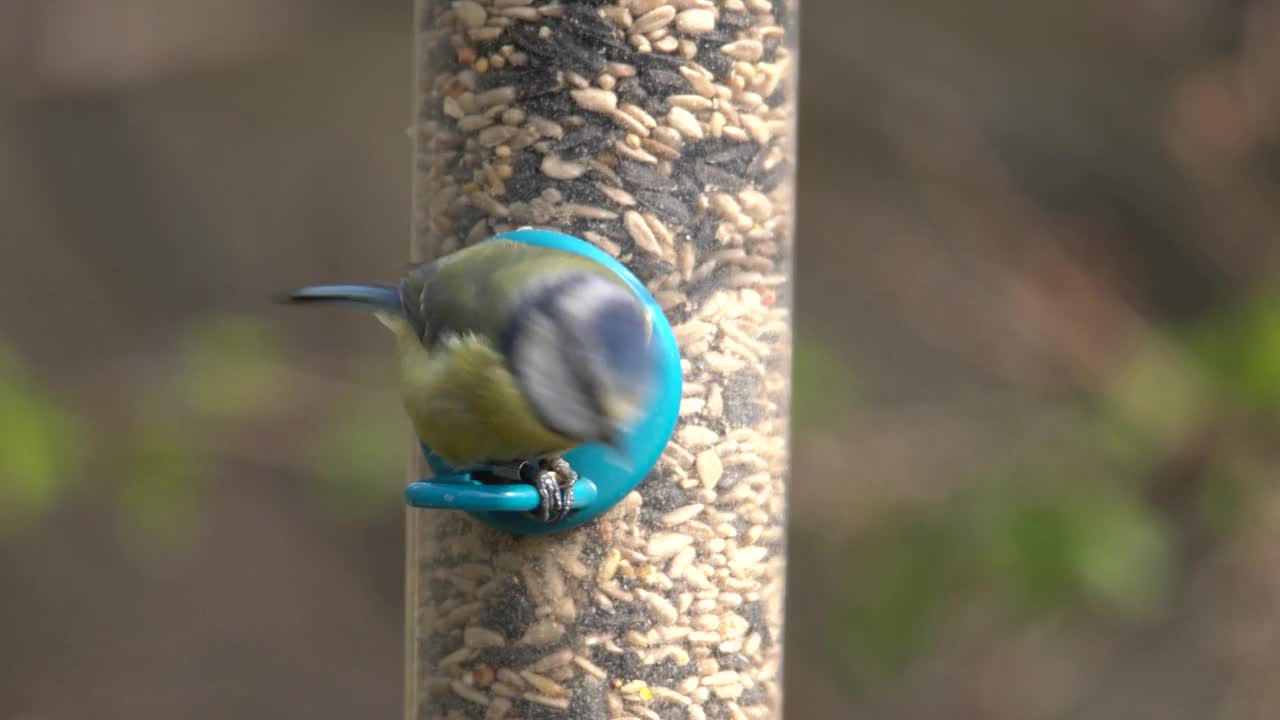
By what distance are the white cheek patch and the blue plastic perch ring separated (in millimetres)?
208

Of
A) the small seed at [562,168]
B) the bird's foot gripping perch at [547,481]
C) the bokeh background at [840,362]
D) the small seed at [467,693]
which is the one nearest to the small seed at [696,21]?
the small seed at [562,168]

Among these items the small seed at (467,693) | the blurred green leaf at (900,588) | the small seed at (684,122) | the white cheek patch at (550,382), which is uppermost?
the small seed at (684,122)

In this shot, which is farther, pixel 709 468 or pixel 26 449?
pixel 26 449

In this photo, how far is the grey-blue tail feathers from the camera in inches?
105

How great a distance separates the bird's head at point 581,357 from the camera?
228 centimetres

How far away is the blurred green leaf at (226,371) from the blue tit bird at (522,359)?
2592 mm

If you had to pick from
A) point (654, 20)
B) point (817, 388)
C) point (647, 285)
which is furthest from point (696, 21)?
point (817, 388)

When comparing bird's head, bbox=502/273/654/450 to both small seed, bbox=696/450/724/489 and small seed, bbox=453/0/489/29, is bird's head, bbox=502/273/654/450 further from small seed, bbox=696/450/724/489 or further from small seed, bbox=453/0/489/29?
small seed, bbox=453/0/489/29

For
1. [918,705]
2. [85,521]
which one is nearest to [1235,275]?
[918,705]

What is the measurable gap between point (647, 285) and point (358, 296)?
45 cm

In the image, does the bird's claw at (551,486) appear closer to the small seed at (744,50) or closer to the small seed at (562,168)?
the small seed at (562,168)

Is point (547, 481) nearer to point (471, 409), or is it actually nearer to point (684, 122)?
point (471, 409)

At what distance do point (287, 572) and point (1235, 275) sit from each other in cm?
402

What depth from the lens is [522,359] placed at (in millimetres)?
2357
